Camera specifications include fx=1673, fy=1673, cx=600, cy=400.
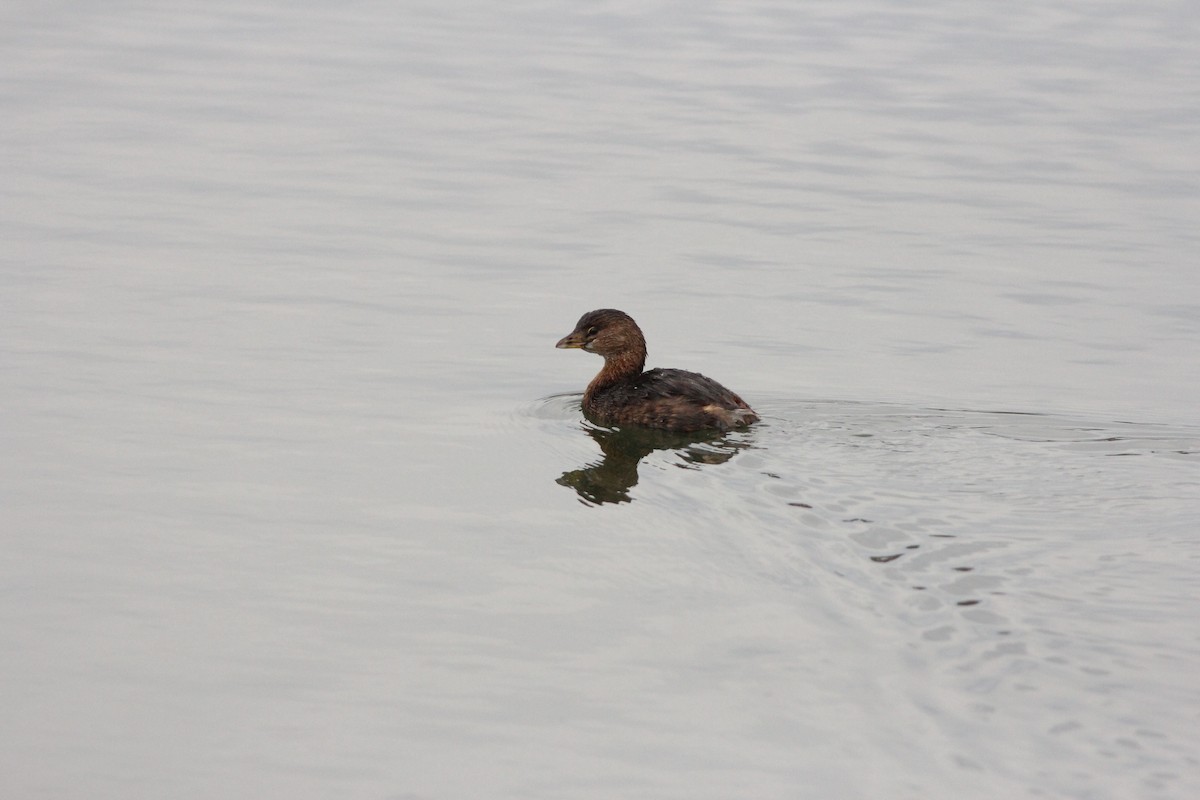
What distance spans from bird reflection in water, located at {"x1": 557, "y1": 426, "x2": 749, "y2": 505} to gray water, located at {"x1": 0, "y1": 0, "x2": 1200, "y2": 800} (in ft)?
0.19

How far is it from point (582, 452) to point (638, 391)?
894 mm

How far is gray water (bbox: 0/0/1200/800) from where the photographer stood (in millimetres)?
6844

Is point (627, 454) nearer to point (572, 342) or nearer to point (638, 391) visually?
point (638, 391)

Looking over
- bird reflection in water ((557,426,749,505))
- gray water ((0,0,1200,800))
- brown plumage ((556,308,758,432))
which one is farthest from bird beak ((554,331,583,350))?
bird reflection in water ((557,426,749,505))

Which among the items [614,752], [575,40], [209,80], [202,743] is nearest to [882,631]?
[614,752]

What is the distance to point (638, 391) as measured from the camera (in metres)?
12.1

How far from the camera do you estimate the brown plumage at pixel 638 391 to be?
1155cm

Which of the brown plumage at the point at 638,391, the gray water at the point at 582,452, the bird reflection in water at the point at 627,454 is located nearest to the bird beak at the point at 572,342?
the brown plumage at the point at 638,391

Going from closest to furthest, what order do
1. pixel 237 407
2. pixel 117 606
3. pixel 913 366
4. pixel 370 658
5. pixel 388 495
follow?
1. pixel 370 658
2. pixel 117 606
3. pixel 388 495
4. pixel 237 407
5. pixel 913 366

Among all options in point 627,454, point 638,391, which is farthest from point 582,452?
point 638,391

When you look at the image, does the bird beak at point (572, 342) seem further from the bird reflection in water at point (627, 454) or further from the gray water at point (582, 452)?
the bird reflection in water at point (627, 454)

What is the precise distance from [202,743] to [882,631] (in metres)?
3.13

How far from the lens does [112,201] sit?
17828 millimetres

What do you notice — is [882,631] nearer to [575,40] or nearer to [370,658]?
[370,658]
